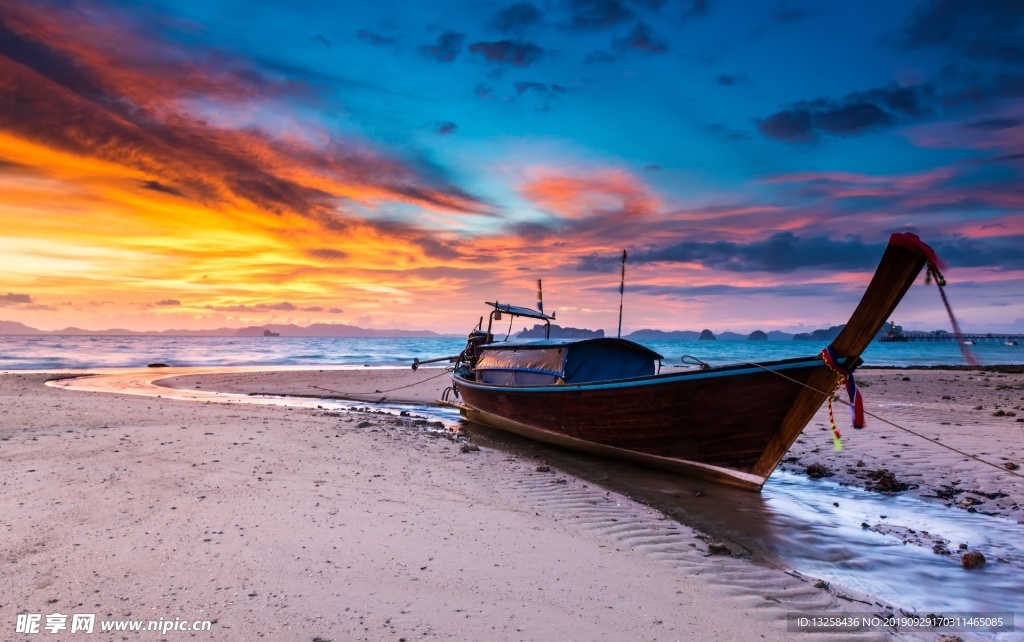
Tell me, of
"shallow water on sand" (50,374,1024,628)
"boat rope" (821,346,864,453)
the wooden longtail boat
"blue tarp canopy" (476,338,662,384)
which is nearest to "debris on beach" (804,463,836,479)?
"shallow water on sand" (50,374,1024,628)

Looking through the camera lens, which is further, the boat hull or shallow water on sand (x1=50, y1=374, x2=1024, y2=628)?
the boat hull

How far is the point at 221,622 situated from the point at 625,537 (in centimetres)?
437

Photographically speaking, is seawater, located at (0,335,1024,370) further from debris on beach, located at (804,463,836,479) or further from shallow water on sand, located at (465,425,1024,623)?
shallow water on sand, located at (465,425,1024,623)

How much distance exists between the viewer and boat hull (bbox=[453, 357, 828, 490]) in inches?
337

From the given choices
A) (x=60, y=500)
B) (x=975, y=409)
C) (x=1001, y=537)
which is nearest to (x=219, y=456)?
(x=60, y=500)

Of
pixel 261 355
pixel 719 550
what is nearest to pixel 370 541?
pixel 719 550

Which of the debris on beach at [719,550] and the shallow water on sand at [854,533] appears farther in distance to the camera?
the debris on beach at [719,550]

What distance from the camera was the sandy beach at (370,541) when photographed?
418cm

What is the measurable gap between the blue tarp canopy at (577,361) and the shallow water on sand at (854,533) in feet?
9.57

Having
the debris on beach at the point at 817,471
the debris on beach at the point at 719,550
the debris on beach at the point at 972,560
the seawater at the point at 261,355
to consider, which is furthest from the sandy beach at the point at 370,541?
the seawater at the point at 261,355

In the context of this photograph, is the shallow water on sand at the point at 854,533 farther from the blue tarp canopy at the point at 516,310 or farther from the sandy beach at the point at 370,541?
the blue tarp canopy at the point at 516,310

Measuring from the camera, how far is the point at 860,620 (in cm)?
466

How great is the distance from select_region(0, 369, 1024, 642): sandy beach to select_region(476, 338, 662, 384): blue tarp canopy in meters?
3.11

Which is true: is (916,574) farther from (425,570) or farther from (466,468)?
(466,468)
